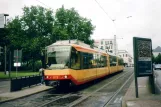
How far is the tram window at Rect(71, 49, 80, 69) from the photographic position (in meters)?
17.5

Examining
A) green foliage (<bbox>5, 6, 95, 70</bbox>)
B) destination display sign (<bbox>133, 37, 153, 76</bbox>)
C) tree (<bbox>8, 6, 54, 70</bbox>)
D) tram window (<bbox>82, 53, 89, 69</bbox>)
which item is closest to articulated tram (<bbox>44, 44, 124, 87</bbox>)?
tram window (<bbox>82, 53, 89, 69</bbox>)

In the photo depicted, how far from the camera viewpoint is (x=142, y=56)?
13781mm

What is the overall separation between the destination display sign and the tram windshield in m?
5.21

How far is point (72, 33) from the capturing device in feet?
214

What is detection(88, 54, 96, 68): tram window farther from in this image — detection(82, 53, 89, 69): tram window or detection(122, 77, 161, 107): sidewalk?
detection(122, 77, 161, 107): sidewalk

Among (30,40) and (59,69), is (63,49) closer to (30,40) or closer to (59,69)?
(59,69)

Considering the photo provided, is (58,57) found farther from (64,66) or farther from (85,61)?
(85,61)

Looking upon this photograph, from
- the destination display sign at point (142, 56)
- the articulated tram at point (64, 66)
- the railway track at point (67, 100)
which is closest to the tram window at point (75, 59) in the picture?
the articulated tram at point (64, 66)

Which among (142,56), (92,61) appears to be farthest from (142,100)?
(92,61)

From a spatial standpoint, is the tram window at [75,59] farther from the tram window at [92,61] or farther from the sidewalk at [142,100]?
the sidewalk at [142,100]

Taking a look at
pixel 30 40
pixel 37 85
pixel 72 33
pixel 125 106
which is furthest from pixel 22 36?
pixel 125 106

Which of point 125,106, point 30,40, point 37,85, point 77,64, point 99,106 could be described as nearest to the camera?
point 125,106

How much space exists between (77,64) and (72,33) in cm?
4748

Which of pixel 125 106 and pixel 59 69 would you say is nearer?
pixel 125 106
